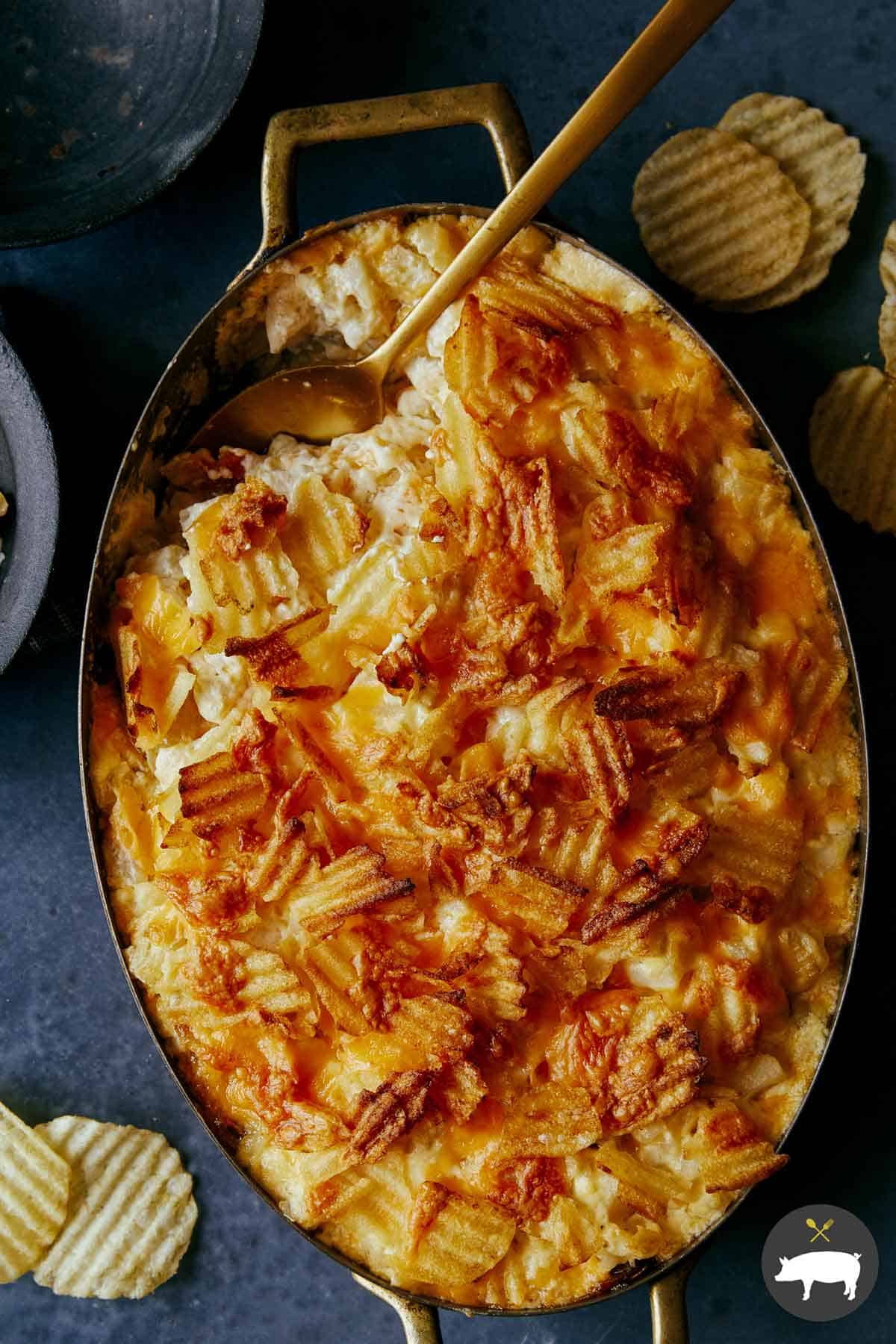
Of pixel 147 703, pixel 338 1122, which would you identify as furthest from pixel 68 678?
pixel 338 1122

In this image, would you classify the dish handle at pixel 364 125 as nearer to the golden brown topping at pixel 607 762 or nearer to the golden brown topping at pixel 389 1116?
the golden brown topping at pixel 607 762

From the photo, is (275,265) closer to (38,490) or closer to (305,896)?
(38,490)

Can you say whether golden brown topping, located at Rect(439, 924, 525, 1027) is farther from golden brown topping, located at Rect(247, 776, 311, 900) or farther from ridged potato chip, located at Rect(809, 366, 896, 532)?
ridged potato chip, located at Rect(809, 366, 896, 532)

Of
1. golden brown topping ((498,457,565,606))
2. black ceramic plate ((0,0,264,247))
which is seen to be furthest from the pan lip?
black ceramic plate ((0,0,264,247))

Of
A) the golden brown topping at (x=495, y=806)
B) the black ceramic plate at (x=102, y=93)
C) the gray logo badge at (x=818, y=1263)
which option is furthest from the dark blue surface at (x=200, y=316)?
the golden brown topping at (x=495, y=806)

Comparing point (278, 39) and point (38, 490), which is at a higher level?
point (278, 39)

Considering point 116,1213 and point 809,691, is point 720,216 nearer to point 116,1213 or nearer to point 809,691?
point 809,691
